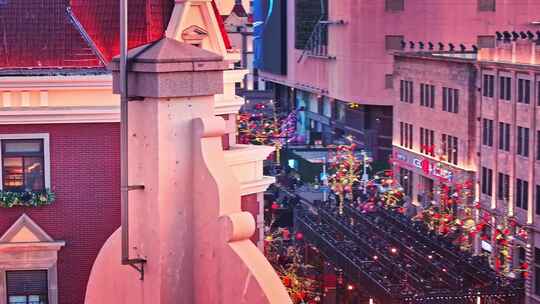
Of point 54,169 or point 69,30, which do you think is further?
point 69,30

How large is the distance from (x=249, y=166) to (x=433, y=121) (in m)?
37.8

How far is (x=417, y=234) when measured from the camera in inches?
2019

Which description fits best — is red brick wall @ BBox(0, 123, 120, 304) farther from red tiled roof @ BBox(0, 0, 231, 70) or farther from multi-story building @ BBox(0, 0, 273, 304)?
red tiled roof @ BBox(0, 0, 231, 70)

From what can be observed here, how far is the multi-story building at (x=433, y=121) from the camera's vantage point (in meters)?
60.7

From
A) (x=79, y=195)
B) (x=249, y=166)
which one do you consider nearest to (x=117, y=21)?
(x=79, y=195)

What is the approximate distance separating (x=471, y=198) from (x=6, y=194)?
37.0 meters

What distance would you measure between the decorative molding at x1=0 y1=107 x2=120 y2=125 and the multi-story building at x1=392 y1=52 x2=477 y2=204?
36.5 meters

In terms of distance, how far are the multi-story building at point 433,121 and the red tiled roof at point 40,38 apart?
3514 centimetres

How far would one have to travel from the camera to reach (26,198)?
24844 mm

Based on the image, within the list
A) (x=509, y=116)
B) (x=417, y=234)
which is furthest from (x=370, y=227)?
(x=509, y=116)

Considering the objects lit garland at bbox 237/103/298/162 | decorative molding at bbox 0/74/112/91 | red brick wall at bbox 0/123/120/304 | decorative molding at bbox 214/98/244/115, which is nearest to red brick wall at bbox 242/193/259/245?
decorative molding at bbox 214/98/244/115

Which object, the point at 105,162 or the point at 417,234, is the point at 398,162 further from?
the point at 105,162

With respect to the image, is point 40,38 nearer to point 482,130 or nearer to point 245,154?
point 245,154

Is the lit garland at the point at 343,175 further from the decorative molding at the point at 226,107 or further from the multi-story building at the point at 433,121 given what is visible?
the decorative molding at the point at 226,107
